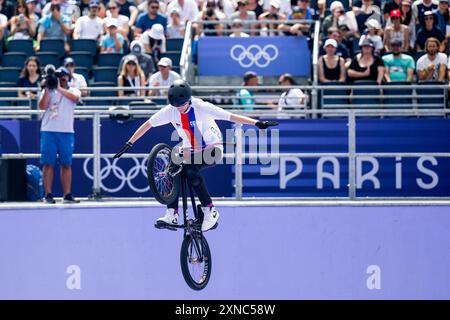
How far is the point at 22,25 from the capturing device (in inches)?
982

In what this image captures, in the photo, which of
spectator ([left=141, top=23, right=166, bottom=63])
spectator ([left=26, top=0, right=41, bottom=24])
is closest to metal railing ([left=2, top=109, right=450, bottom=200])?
spectator ([left=141, top=23, right=166, bottom=63])

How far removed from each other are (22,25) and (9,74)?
202 cm

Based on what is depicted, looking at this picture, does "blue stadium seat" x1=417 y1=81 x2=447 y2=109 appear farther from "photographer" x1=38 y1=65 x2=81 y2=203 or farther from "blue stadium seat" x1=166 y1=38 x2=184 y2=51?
"photographer" x1=38 y1=65 x2=81 y2=203

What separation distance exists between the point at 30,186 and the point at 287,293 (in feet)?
13.3

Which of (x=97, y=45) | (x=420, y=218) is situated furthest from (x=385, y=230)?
(x=97, y=45)

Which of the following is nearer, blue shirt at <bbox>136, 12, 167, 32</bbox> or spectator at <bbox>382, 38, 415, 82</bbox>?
spectator at <bbox>382, 38, 415, 82</bbox>

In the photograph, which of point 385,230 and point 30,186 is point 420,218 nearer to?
point 385,230

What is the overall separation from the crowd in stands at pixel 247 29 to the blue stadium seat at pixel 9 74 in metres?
0.45

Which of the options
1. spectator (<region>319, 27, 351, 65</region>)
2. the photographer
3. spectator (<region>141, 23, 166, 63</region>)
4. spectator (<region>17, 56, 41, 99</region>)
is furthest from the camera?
A: spectator (<region>141, 23, 166, 63</region>)

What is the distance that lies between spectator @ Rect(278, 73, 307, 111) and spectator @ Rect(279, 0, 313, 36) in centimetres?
150

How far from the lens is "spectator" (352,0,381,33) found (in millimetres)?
23641

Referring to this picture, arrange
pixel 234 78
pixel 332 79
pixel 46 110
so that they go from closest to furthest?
pixel 46 110, pixel 332 79, pixel 234 78

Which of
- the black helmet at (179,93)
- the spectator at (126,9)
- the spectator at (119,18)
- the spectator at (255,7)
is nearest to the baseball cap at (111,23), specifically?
the spectator at (119,18)

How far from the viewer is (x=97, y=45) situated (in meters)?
24.1
